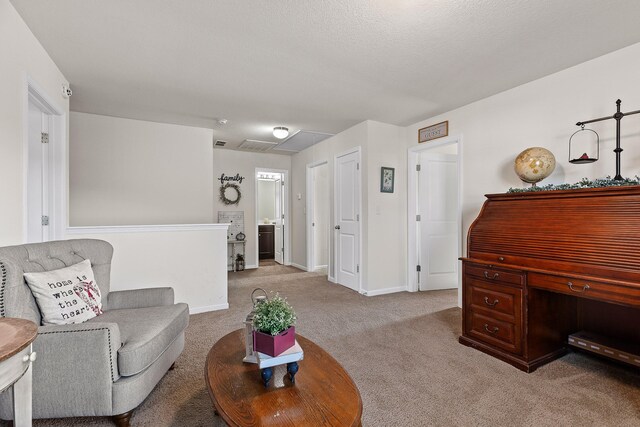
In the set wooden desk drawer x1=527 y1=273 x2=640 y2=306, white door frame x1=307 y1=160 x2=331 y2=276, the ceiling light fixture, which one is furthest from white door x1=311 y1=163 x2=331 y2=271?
wooden desk drawer x1=527 y1=273 x2=640 y2=306

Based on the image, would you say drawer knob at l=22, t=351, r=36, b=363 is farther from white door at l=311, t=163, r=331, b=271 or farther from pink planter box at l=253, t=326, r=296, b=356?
white door at l=311, t=163, r=331, b=271

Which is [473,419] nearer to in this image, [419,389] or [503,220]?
[419,389]

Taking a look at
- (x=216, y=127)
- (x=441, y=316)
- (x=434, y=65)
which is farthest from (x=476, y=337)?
(x=216, y=127)

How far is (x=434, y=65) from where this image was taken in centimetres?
262

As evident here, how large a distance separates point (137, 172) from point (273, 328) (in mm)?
3847

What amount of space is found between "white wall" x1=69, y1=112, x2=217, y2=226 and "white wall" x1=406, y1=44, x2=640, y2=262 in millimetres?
3529

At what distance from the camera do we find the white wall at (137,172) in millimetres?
3943

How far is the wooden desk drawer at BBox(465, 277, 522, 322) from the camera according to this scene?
2.28 m

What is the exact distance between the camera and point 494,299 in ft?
7.93

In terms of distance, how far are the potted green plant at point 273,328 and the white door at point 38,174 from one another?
2549mm

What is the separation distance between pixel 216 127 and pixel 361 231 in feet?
8.52

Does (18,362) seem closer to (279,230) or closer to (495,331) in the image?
(495,331)

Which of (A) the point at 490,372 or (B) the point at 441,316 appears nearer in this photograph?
(A) the point at 490,372

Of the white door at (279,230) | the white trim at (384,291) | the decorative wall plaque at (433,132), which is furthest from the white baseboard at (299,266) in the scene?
the decorative wall plaque at (433,132)
